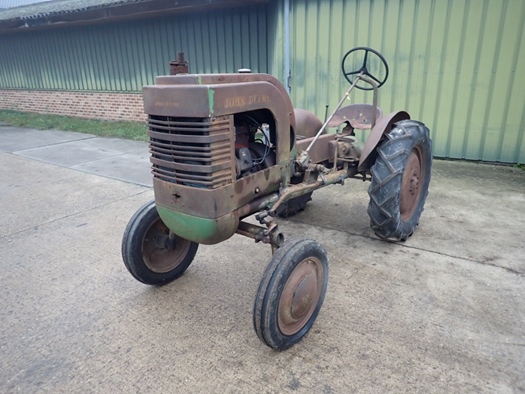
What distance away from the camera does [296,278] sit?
2113 mm

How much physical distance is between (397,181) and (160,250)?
1.76 m

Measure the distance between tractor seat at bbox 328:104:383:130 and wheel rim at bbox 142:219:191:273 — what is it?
176 centimetres

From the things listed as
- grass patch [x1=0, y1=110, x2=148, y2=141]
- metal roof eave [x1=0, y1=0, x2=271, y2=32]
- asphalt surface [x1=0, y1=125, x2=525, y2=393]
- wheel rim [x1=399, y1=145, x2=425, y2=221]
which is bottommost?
asphalt surface [x1=0, y1=125, x2=525, y2=393]

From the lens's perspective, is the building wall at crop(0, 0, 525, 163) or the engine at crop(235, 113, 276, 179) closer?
the engine at crop(235, 113, 276, 179)

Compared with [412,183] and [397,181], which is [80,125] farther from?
[397,181]

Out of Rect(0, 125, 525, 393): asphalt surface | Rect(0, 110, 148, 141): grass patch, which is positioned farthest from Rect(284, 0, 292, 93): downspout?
Rect(0, 110, 148, 141): grass patch

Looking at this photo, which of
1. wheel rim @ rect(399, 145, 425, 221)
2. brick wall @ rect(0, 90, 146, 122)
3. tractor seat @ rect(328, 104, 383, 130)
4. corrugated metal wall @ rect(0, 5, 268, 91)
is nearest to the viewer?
wheel rim @ rect(399, 145, 425, 221)

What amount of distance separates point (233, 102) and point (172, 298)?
4.47 ft

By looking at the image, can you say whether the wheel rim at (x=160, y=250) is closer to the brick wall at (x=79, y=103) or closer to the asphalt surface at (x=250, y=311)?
the asphalt surface at (x=250, y=311)

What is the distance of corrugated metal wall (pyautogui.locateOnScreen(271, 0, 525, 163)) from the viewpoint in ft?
16.8

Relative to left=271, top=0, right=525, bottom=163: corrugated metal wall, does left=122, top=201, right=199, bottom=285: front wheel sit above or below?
below

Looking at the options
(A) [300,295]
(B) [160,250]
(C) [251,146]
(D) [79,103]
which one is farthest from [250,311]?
(D) [79,103]

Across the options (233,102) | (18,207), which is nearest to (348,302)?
(233,102)

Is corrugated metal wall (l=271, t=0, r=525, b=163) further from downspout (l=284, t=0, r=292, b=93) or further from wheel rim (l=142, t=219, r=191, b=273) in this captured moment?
wheel rim (l=142, t=219, r=191, b=273)
